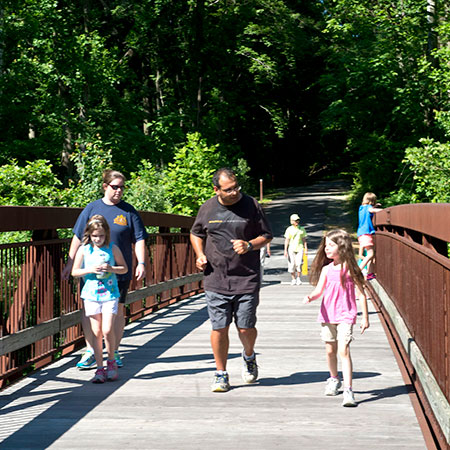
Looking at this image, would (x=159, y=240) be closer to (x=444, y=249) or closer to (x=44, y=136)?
(x=444, y=249)

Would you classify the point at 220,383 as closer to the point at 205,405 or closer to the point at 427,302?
the point at 205,405

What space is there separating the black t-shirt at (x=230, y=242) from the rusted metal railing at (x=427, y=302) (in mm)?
1248

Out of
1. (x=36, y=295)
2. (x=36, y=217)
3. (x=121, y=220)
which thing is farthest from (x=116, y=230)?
(x=36, y=295)

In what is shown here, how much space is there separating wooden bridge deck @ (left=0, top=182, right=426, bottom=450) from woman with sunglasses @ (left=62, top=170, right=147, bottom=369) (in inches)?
16.1

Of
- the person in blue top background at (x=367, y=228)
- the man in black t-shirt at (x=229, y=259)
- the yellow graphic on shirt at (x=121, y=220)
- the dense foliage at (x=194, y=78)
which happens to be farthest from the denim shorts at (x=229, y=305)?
the dense foliage at (x=194, y=78)

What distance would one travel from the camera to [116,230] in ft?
22.4

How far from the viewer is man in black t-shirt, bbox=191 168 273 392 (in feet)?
20.5

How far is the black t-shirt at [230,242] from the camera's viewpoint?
626cm

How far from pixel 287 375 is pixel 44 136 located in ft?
83.5

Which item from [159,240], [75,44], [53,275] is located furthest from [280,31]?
[53,275]

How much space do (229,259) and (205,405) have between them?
1.18 meters

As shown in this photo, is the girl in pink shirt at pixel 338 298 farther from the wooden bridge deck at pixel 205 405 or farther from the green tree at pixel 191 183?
the green tree at pixel 191 183

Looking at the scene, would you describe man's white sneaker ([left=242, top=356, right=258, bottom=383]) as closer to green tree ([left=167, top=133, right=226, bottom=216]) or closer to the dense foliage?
green tree ([left=167, top=133, right=226, bottom=216])

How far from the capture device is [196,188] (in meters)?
19.5
